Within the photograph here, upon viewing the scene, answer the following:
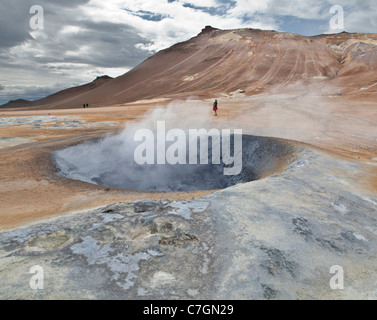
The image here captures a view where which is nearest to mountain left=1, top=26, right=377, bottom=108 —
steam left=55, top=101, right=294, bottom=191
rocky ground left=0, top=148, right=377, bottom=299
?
steam left=55, top=101, right=294, bottom=191

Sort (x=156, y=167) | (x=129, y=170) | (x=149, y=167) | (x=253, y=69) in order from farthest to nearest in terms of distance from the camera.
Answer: (x=253, y=69) < (x=156, y=167) < (x=149, y=167) < (x=129, y=170)

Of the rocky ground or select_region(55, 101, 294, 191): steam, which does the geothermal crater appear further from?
the rocky ground

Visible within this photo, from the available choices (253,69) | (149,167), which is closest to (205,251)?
(149,167)

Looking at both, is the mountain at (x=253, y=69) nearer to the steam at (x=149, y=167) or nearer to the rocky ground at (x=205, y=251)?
the steam at (x=149, y=167)

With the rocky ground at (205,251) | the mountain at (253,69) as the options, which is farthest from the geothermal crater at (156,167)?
the mountain at (253,69)

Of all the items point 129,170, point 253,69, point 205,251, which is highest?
point 253,69

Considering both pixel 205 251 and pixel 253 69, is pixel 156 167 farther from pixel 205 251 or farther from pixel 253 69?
pixel 253 69
